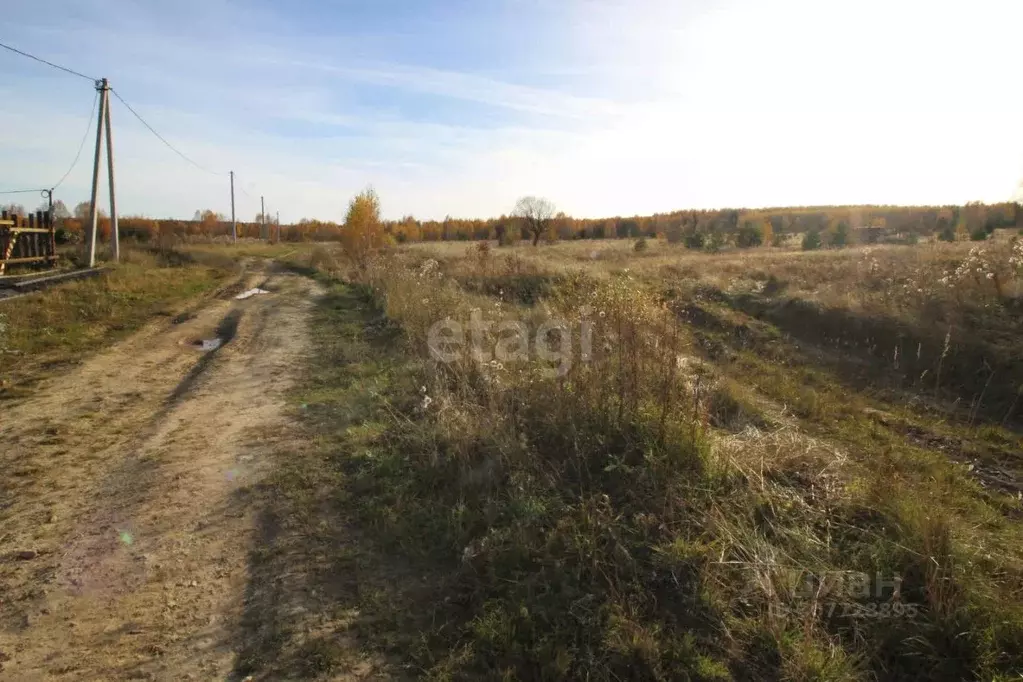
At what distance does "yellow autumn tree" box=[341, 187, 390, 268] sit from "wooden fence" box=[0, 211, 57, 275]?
1079 centimetres

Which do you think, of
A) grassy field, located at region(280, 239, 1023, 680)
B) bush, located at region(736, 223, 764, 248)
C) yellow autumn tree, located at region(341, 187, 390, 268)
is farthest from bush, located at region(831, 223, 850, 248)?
grassy field, located at region(280, 239, 1023, 680)

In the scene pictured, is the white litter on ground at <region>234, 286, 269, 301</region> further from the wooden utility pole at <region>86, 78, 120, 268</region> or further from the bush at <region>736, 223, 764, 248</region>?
the bush at <region>736, 223, 764, 248</region>

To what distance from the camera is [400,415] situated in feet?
20.6

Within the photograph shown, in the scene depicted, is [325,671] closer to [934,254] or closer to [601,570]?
[601,570]

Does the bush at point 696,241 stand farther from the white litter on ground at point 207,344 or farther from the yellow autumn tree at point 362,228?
the white litter on ground at point 207,344

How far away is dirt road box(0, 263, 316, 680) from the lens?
3080 mm

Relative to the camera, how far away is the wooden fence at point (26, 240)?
19062 mm

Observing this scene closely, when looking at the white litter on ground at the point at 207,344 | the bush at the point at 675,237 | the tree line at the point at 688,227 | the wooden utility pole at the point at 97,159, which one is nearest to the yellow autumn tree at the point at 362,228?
the tree line at the point at 688,227

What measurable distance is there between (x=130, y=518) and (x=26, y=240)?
2199 cm

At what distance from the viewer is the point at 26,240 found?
2078cm

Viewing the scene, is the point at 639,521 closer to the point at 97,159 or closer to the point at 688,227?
the point at 97,159

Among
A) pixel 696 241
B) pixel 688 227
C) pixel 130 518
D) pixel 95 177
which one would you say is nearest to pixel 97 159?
pixel 95 177

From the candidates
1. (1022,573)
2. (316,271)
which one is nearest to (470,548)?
(1022,573)

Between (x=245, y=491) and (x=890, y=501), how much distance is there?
4617mm
